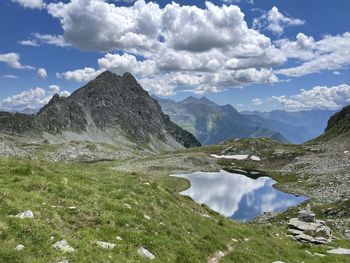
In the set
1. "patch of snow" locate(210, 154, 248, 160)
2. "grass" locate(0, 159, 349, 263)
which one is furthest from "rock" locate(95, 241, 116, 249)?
"patch of snow" locate(210, 154, 248, 160)

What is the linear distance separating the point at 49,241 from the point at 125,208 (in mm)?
7525

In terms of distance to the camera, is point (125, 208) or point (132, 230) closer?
point (132, 230)

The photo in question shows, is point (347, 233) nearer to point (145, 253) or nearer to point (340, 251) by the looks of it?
point (340, 251)

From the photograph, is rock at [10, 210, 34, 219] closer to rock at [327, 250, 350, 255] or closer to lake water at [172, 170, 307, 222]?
rock at [327, 250, 350, 255]

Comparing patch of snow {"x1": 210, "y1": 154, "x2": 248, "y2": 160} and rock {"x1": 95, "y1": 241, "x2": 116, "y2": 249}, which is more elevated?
rock {"x1": 95, "y1": 241, "x2": 116, "y2": 249}

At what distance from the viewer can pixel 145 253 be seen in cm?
1816

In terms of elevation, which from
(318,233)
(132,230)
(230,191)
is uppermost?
(132,230)

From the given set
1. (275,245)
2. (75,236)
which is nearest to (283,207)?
(275,245)

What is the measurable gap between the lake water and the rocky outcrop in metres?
38.5

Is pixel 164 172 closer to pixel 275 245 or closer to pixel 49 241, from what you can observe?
pixel 275 245

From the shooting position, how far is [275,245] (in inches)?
1192

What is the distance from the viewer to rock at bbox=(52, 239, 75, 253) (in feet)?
50.7

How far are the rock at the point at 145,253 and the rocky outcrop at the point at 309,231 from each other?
23566 mm

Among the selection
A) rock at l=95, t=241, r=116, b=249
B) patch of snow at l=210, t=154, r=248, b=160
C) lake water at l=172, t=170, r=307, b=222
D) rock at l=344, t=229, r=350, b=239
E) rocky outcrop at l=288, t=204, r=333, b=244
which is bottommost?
lake water at l=172, t=170, r=307, b=222
